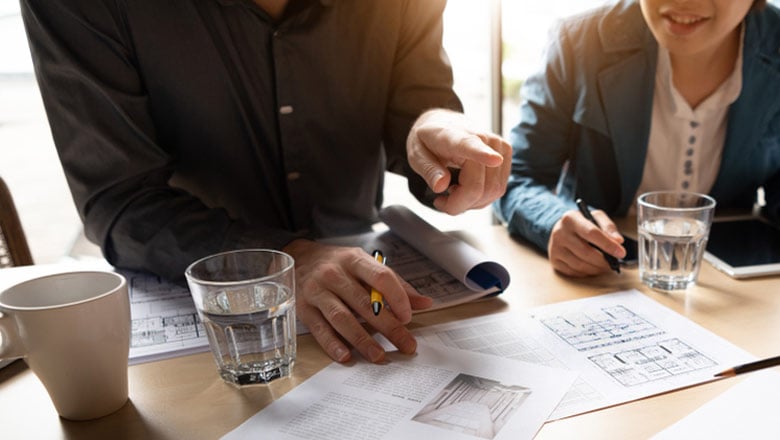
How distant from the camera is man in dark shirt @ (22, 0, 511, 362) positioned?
2.92 ft

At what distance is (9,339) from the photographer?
0.64 meters

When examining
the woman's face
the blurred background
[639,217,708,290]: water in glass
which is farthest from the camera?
the blurred background

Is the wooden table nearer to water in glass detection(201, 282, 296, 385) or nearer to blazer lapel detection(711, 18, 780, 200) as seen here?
water in glass detection(201, 282, 296, 385)

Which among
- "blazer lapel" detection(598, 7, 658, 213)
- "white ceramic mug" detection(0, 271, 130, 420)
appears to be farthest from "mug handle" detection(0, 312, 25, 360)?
"blazer lapel" detection(598, 7, 658, 213)

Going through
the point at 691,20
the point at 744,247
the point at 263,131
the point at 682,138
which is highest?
the point at 691,20

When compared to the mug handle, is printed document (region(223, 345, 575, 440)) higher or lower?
lower

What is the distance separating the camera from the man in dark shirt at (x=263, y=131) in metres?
0.89

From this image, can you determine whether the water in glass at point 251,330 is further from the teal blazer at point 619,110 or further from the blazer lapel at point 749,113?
A: the blazer lapel at point 749,113

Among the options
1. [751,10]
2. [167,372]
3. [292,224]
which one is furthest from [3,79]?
[751,10]

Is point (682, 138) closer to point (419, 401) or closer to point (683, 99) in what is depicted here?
point (683, 99)

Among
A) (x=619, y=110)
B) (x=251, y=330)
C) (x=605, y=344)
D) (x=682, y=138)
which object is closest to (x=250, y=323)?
(x=251, y=330)

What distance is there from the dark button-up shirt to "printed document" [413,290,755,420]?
0.34m

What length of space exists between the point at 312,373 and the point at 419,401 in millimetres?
142

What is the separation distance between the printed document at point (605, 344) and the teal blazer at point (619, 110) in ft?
1.47
